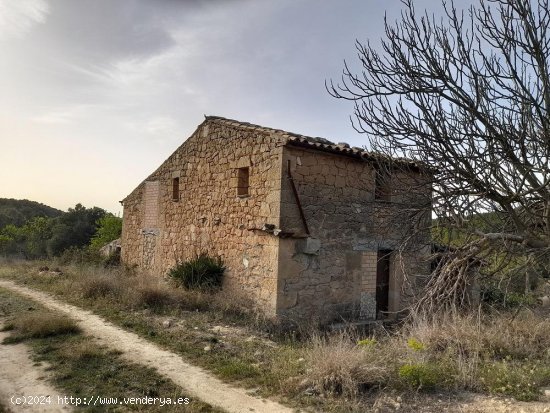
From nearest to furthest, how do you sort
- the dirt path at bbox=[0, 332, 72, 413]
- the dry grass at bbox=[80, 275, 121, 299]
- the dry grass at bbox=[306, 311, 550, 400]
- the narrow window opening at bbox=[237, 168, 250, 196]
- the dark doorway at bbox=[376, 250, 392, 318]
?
1. the dirt path at bbox=[0, 332, 72, 413]
2. the dry grass at bbox=[306, 311, 550, 400]
3. the dry grass at bbox=[80, 275, 121, 299]
4. the narrow window opening at bbox=[237, 168, 250, 196]
5. the dark doorway at bbox=[376, 250, 392, 318]

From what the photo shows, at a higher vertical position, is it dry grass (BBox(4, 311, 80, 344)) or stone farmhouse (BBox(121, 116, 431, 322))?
stone farmhouse (BBox(121, 116, 431, 322))

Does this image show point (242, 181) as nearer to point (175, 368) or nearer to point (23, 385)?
point (175, 368)

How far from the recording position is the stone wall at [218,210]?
344 inches

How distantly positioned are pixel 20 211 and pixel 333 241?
3813cm

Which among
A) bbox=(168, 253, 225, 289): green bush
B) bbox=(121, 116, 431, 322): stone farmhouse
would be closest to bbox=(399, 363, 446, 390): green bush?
bbox=(121, 116, 431, 322): stone farmhouse

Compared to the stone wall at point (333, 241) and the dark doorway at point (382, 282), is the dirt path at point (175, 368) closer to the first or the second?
the stone wall at point (333, 241)

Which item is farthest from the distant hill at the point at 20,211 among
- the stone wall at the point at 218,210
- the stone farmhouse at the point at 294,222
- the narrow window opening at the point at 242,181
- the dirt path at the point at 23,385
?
the dirt path at the point at 23,385

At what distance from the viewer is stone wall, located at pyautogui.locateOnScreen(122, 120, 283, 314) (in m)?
8.73

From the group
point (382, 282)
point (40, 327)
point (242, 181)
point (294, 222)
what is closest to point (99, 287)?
point (40, 327)

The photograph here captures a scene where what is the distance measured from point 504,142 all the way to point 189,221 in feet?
28.4

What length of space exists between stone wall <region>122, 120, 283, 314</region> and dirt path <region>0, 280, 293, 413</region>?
116 inches

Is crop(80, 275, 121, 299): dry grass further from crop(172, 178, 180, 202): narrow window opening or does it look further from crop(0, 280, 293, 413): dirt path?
crop(172, 178, 180, 202): narrow window opening

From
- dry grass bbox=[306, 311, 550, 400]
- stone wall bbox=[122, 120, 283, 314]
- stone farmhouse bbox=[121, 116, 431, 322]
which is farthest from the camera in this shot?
stone wall bbox=[122, 120, 283, 314]

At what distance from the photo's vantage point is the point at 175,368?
5.34 m
